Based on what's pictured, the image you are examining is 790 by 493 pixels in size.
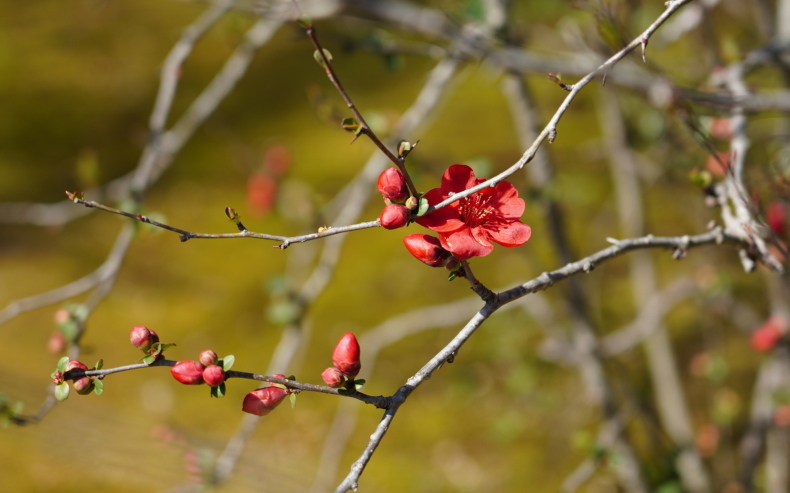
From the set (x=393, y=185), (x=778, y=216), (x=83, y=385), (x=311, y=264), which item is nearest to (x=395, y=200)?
(x=393, y=185)

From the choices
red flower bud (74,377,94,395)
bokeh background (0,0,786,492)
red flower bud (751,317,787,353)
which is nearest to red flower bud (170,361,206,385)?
red flower bud (74,377,94,395)

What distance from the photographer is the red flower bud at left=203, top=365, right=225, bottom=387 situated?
65cm

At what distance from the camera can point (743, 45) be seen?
2.52 metres

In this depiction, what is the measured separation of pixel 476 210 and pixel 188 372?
15.1 inches

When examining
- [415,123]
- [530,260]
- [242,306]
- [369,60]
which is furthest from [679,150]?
[369,60]

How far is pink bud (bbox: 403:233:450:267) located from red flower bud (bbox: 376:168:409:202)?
0.16 ft

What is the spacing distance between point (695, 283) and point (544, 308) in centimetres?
45

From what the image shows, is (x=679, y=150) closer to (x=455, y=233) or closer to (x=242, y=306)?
(x=455, y=233)

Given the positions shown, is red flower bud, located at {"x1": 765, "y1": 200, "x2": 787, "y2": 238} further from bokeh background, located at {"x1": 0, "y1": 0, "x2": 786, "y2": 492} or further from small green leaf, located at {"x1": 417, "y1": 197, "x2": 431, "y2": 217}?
small green leaf, located at {"x1": 417, "y1": 197, "x2": 431, "y2": 217}

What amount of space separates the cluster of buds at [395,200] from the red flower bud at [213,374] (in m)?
0.22

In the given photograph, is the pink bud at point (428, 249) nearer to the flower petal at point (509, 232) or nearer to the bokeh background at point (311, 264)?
the flower petal at point (509, 232)

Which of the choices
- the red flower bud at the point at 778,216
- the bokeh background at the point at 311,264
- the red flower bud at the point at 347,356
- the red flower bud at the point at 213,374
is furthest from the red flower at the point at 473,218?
the red flower bud at the point at 778,216

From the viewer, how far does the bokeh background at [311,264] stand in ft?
5.86

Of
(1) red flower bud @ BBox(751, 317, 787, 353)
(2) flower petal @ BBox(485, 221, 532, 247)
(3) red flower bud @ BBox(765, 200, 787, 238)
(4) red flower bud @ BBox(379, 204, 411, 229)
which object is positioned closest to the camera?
(4) red flower bud @ BBox(379, 204, 411, 229)
